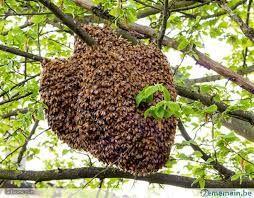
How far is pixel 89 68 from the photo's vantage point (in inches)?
92.3

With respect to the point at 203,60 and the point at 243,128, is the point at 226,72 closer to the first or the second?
the point at 203,60

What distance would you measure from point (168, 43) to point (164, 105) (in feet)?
4.28

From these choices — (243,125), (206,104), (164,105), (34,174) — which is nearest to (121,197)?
(243,125)

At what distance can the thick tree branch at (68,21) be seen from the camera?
2.12 m

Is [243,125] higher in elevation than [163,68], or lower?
lower

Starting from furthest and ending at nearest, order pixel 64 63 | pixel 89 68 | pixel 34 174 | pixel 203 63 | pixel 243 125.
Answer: pixel 243 125, pixel 34 174, pixel 203 63, pixel 64 63, pixel 89 68

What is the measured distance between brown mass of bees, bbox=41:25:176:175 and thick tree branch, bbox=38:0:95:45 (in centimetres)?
6

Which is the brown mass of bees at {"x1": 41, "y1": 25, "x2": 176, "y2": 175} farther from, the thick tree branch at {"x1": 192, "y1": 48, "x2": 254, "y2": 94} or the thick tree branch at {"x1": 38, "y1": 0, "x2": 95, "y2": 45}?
the thick tree branch at {"x1": 192, "y1": 48, "x2": 254, "y2": 94}

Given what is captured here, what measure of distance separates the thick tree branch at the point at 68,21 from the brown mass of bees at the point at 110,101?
0.06 metres

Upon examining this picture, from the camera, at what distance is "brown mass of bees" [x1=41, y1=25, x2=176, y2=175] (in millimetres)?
2180

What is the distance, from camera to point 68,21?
7.22 feet

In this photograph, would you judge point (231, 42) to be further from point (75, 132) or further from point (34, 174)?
point (75, 132)

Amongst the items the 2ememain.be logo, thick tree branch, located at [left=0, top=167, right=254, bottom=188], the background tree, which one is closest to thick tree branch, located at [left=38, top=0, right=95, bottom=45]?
the background tree

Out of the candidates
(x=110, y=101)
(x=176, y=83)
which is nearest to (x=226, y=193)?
(x=176, y=83)
